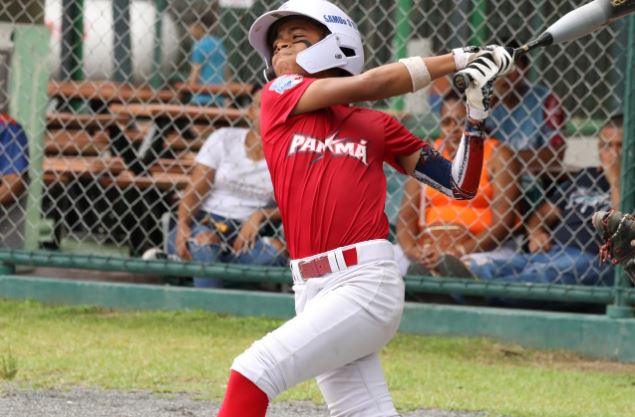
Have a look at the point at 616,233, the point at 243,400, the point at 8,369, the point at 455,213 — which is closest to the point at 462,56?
the point at 616,233

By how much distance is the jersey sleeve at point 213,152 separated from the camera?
7.70 metres

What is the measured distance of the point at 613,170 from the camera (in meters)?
7.00

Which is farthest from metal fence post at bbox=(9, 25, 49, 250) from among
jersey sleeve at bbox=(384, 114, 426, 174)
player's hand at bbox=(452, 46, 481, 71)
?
player's hand at bbox=(452, 46, 481, 71)

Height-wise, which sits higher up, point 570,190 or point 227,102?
point 227,102

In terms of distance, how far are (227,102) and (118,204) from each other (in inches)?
38.4

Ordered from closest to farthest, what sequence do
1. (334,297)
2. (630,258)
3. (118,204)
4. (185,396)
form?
(334,297)
(630,258)
(185,396)
(118,204)

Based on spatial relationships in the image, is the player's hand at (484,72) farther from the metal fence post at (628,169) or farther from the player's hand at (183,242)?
the player's hand at (183,242)

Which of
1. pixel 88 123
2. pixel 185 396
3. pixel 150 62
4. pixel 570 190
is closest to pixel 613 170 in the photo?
pixel 570 190

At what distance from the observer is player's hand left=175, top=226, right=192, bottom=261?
7648 millimetres

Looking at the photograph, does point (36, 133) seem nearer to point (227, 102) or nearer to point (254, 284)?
point (227, 102)

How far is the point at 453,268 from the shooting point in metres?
7.12

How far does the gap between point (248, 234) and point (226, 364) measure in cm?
146

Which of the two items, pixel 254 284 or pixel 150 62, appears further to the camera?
pixel 150 62

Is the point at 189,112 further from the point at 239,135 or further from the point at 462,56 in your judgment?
the point at 462,56
